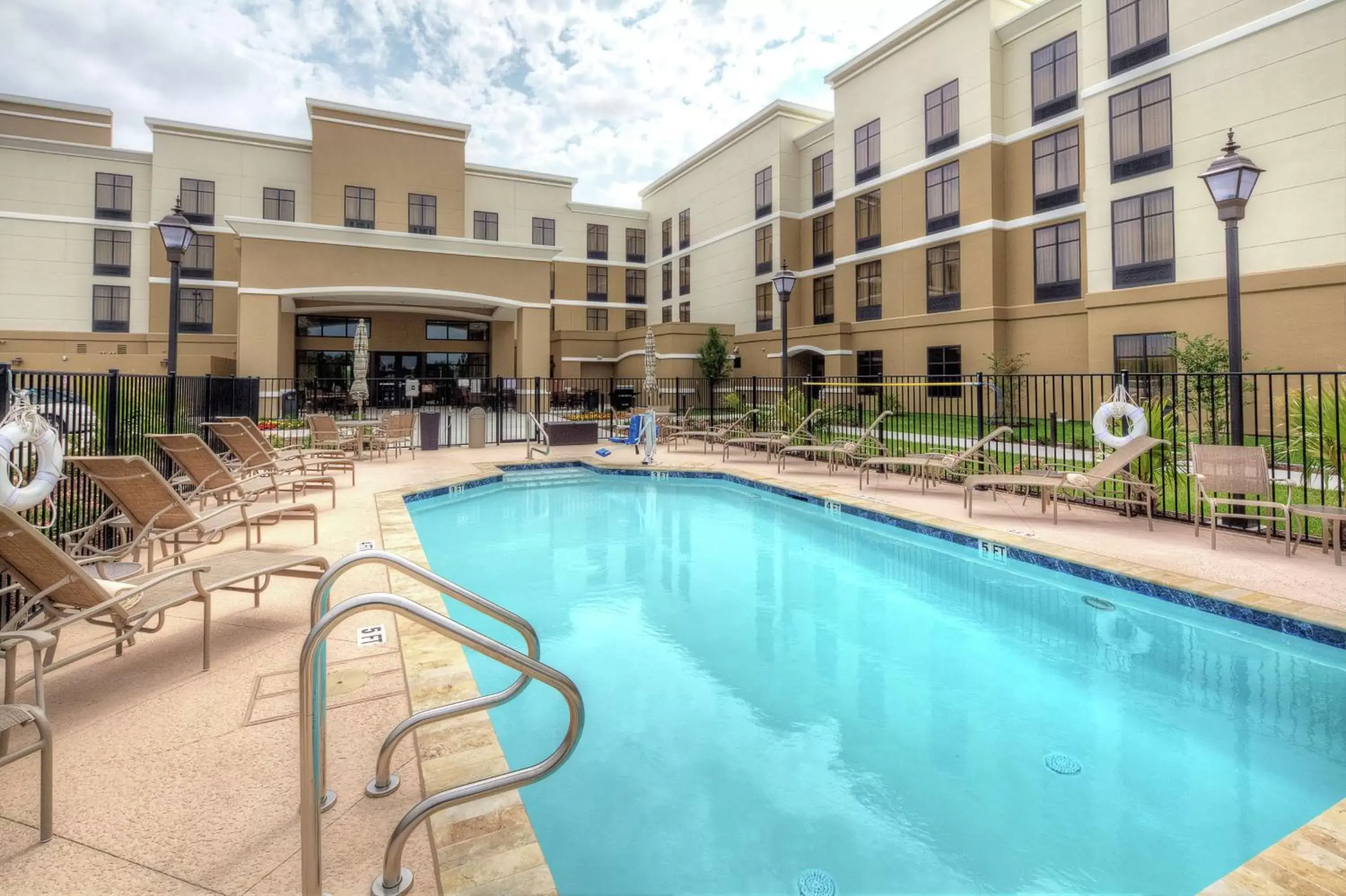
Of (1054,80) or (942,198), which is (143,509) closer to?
(942,198)

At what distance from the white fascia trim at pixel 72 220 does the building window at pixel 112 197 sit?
0.87 feet

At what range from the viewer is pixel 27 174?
3219 cm

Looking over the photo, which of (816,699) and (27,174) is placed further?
(27,174)

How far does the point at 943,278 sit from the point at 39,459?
27492 mm

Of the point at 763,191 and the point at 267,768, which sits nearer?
the point at 267,768

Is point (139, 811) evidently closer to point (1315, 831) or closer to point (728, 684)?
point (728, 684)

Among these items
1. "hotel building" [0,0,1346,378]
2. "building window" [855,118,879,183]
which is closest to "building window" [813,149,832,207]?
"hotel building" [0,0,1346,378]

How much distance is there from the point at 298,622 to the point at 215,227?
38.0 metres

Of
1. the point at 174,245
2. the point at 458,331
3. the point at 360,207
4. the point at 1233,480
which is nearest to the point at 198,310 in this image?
the point at 360,207

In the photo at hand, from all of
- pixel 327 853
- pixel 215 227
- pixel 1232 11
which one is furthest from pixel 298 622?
pixel 215 227

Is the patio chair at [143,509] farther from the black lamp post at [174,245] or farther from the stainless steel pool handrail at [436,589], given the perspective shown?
the black lamp post at [174,245]

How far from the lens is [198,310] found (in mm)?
33281

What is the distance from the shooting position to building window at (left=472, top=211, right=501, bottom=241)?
40.5m

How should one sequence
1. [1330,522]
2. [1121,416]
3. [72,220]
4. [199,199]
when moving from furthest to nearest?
[199,199]
[72,220]
[1121,416]
[1330,522]
